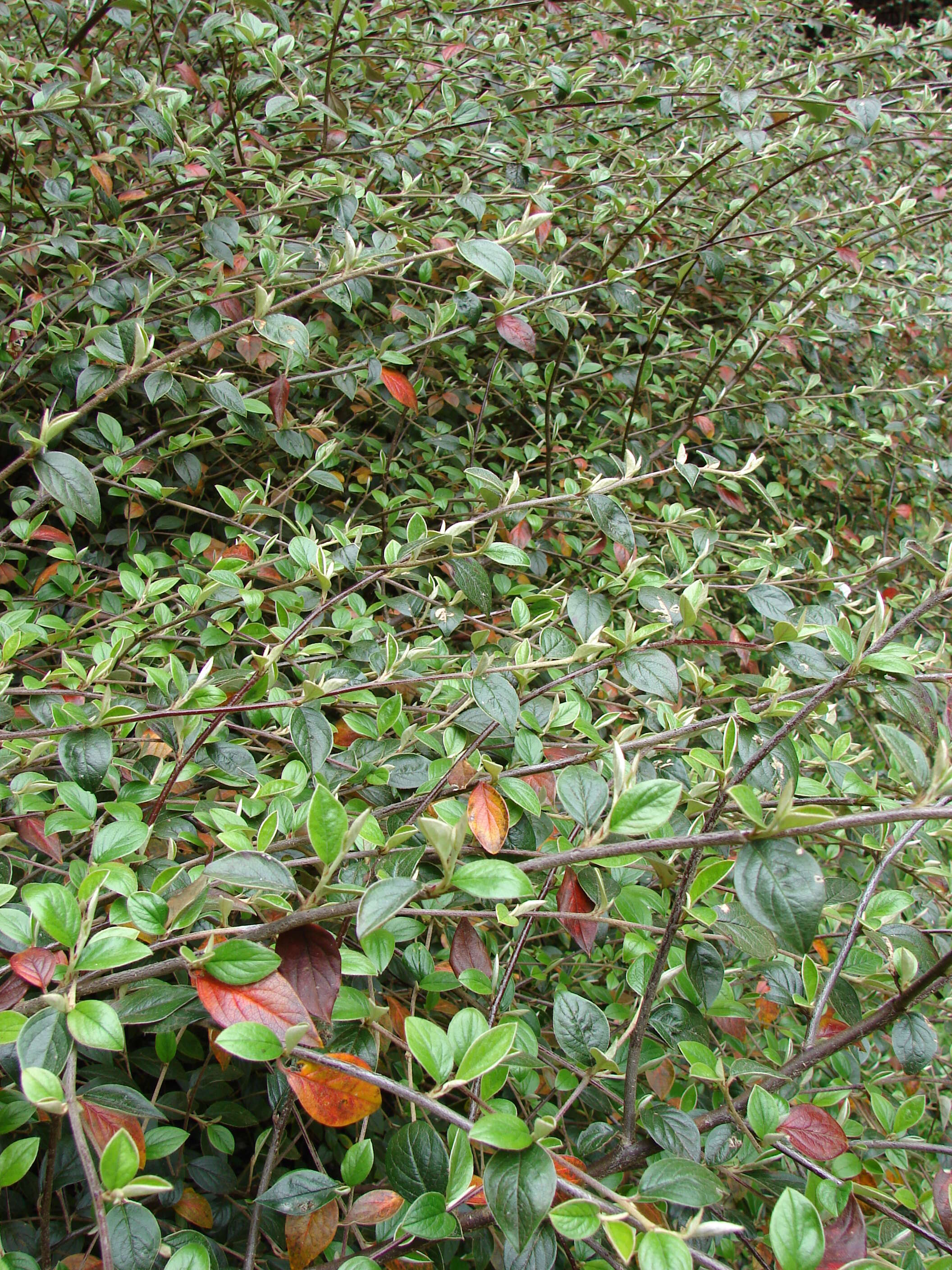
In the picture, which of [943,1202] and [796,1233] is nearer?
[796,1233]

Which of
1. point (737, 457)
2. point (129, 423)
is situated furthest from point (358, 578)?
point (737, 457)

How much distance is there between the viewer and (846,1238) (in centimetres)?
85

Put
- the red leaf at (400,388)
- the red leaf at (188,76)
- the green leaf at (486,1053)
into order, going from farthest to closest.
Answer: the red leaf at (188,76)
the red leaf at (400,388)
the green leaf at (486,1053)

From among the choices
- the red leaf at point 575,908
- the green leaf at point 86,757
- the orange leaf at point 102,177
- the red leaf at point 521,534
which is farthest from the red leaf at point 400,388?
the red leaf at point 575,908

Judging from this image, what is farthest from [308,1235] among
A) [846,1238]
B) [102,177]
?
[102,177]

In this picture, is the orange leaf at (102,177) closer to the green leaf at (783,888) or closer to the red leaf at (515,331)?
the red leaf at (515,331)

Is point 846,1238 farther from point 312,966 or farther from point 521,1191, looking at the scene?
point 312,966

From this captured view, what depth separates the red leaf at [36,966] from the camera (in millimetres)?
709

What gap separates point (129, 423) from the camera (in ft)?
6.51

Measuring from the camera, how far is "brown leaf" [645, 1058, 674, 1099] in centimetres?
111

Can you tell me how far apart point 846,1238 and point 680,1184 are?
0.27m

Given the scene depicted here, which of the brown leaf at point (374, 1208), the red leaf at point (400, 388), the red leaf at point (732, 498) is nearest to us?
the brown leaf at point (374, 1208)

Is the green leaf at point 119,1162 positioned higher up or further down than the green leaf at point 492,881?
further down

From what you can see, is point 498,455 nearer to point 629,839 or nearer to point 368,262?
point 368,262
